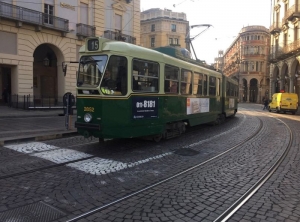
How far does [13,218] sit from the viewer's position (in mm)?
3674

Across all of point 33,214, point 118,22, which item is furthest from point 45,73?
point 33,214

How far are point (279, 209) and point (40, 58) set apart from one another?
25239 mm

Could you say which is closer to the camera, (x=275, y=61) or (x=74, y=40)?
(x=74, y=40)

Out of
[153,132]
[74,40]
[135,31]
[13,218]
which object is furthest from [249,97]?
[13,218]

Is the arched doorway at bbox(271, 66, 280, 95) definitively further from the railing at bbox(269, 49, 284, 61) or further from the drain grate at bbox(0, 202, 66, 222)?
the drain grate at bbox(0, 202, 66, 222)

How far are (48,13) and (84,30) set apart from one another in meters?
3.43

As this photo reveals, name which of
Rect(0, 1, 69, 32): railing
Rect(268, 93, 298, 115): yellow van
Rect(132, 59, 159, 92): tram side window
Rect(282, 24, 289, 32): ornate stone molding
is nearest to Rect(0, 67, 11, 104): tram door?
Rect(0, 1, 69, 32): railing

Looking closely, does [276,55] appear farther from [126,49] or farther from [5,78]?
[126,49]

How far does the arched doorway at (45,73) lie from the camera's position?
24.8 m

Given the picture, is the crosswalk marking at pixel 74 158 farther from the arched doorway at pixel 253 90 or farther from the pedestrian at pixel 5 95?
the arched doorway at pixel 253 90

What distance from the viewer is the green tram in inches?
284

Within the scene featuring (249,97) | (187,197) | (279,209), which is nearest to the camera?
(279,209)

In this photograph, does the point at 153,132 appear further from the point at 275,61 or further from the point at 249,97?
the point at 249,97

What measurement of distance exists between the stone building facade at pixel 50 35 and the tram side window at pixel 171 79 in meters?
11.9
